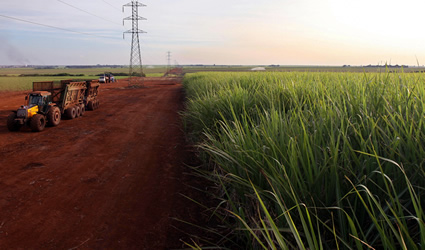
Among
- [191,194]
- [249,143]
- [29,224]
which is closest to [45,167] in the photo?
[29,224]

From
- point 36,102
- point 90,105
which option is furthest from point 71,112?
point 90,105

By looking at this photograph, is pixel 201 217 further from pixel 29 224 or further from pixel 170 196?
pixel 29 224

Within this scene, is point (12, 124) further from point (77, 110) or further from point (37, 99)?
point (77, 110)

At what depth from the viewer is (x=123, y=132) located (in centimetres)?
1006

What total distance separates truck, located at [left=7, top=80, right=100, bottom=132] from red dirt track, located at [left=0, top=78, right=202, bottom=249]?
654 millimetres

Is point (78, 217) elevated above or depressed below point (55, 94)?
below

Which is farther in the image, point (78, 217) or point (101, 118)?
point (101, 118)

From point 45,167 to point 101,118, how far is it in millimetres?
7077

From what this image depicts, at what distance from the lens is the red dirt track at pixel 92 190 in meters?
3.73

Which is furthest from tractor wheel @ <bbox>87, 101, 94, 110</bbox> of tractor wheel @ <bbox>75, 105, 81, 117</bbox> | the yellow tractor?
the yellow tractor

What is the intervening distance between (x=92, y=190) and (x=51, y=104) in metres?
7.89

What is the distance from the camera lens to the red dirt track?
3.73 metres

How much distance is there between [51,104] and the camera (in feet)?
37.2

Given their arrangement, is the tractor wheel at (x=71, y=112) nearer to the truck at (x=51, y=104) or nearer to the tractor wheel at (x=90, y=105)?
the truck at (x=51, y=104)
